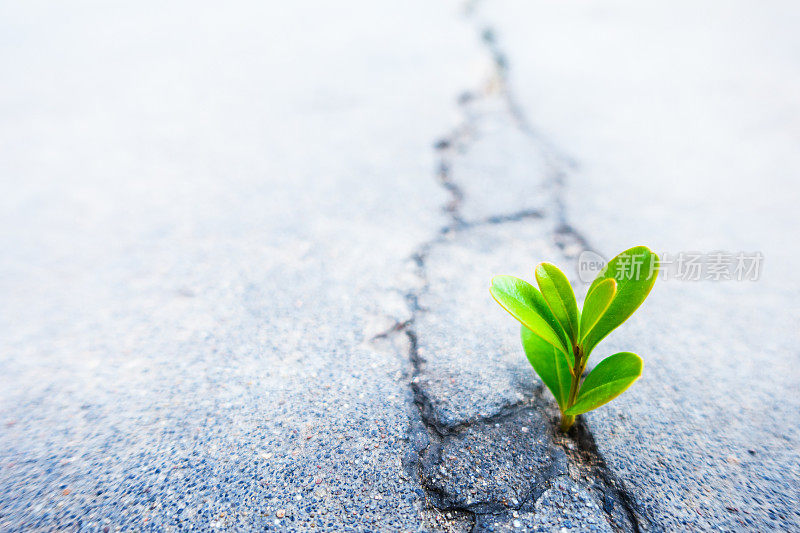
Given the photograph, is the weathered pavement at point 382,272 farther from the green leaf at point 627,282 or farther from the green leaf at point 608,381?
the green leaf at point 627,282

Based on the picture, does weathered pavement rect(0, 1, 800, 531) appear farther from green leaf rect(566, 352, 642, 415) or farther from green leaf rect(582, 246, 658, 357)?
green leaf rect(582, 246, 658, 357)

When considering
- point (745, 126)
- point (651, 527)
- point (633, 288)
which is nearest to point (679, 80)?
point (745, 126)

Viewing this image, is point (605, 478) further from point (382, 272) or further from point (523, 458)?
point (382, 272)

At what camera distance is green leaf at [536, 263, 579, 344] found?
103cm

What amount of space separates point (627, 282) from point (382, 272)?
2.99ft

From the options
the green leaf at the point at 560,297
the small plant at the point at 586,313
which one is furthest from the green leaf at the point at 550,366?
the green leaf at the point at 560,297

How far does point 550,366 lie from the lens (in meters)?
1.17

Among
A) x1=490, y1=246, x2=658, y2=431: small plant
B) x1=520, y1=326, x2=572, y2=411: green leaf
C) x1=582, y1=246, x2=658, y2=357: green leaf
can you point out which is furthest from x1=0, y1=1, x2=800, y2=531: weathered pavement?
x1=582, y1=246, x2=658, y2=357: green leaf

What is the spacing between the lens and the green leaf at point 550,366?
3.72 ft

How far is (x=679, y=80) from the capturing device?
2971 millimetres

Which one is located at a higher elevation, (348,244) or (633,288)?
(633,288)

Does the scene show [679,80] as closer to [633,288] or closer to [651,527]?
[633,288]

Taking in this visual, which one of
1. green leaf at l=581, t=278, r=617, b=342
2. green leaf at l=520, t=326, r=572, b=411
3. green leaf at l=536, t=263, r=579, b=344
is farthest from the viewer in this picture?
green leaf at l=520, t=326, r=572, b=411

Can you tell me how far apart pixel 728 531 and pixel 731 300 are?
0.91m
